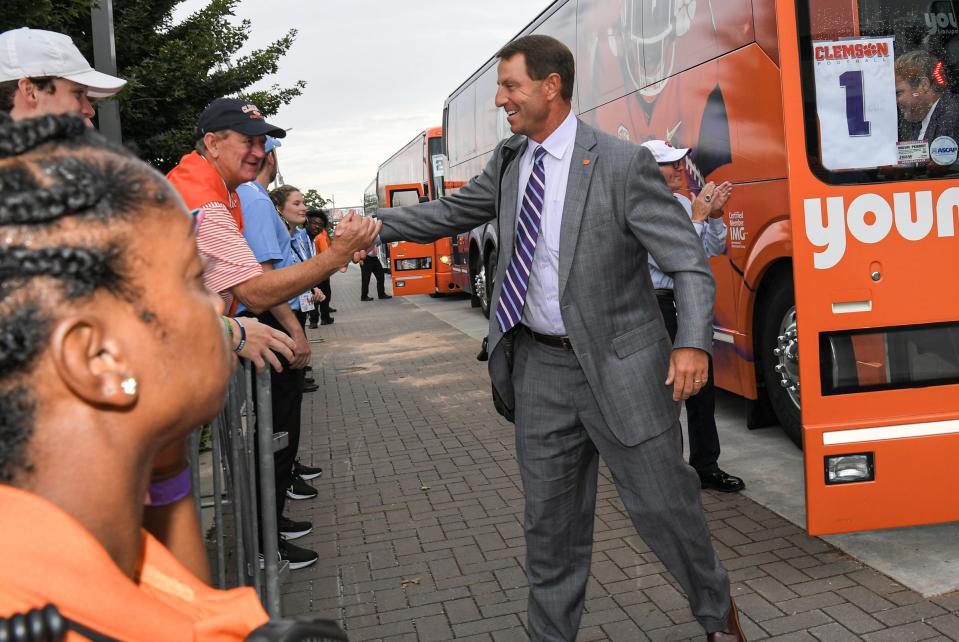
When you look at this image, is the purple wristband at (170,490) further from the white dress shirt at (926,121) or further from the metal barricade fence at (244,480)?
the white dress shirt at (926,121)

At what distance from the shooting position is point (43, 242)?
2.60 ft

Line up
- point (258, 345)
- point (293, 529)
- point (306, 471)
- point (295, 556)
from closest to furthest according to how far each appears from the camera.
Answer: point (258, 345) → point (295, 556) → point (293, 529) → point (306, 471)

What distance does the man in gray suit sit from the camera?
3.00 meters

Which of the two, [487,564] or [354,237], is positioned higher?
[354,237]

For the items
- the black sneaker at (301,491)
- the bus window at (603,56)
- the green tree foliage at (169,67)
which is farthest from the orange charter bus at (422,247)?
the black sneaker at (301,491)

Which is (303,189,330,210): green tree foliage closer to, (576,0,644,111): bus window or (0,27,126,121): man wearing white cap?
(576,0,644,111): bus window

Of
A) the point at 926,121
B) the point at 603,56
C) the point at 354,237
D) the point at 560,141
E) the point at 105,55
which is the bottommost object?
the point at 354,237

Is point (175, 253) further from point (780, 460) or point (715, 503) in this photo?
point (780, 460)

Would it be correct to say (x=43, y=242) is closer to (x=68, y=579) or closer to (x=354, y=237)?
(x=68, y=579)

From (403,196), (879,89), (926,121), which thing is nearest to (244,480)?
(879,89)

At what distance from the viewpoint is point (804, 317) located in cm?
365

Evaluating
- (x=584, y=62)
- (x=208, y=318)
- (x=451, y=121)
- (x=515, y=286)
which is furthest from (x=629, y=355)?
(x=451, y=121)

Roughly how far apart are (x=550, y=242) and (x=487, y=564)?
200cm

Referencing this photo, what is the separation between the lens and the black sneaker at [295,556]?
455cm
